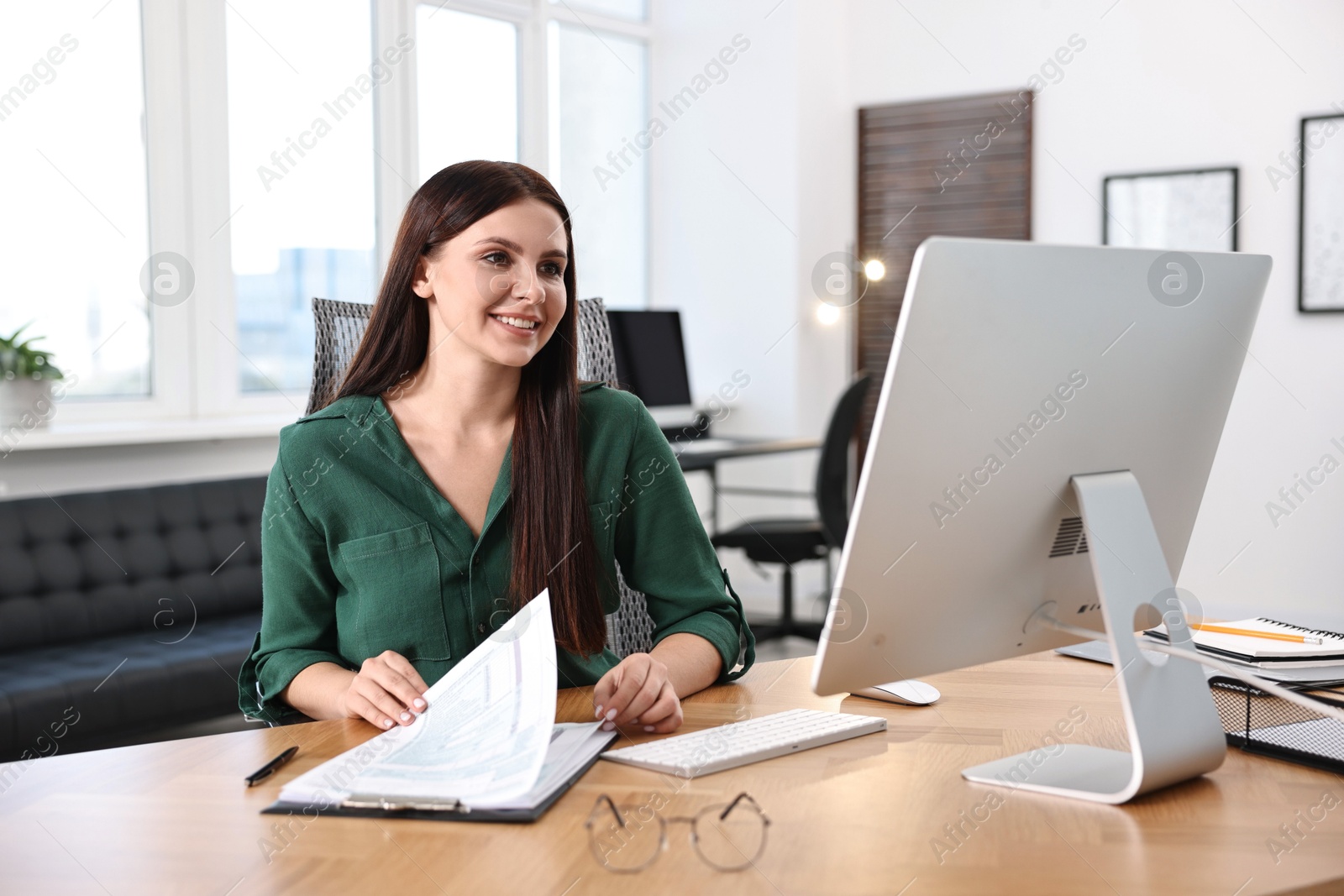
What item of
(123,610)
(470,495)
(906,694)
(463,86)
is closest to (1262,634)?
(906,694)

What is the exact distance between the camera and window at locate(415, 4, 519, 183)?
462cm

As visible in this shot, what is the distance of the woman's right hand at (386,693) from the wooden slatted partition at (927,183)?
418cm

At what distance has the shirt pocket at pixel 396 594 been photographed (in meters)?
1.42

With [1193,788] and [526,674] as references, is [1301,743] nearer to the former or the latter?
[1193,788]

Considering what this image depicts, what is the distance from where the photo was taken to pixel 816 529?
4.31 m

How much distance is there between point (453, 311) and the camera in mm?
1491

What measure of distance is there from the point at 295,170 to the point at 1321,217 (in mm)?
3754

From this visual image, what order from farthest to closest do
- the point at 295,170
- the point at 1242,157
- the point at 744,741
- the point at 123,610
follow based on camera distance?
the point at 1242,157, the point at 295,170, the point at 123,610, the point at 744,741

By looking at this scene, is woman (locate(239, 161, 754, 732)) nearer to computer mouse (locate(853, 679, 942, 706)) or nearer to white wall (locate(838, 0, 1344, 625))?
computer mouse (locate(853, 679, 942, 706))

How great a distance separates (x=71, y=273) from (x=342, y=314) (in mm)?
2253

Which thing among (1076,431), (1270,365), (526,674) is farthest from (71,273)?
(1270,365)

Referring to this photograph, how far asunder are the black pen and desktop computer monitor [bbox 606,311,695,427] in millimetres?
3388

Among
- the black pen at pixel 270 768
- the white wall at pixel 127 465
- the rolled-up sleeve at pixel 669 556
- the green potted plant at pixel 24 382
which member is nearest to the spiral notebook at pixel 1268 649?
the rolled-up sleeve at pixel 669 556

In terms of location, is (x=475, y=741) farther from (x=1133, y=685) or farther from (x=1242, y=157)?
(x=1242, y=157)
